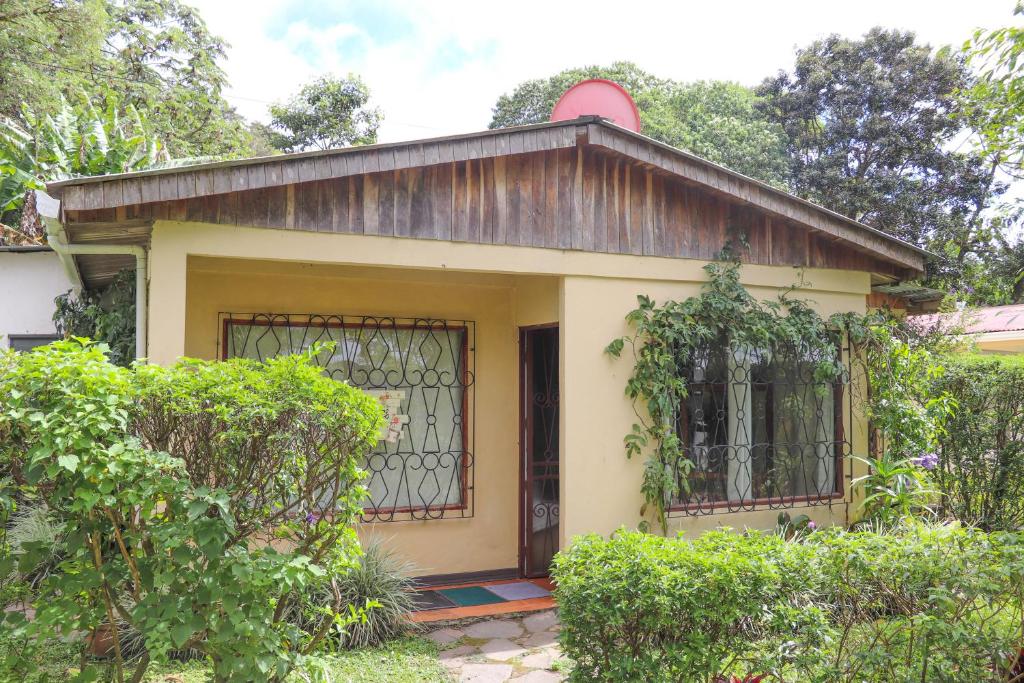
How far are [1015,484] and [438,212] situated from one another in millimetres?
6565

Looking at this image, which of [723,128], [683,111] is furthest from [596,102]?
[683,111]

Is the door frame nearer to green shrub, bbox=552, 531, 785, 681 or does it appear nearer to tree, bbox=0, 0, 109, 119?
green shrub, bbox=552, 531, 785, 681

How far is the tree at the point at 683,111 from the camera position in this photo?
25.8 metres

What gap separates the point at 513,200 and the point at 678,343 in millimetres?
1948

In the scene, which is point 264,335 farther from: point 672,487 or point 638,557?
point 638,557

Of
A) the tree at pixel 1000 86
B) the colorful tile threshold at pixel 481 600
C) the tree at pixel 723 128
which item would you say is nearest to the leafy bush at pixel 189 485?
the colorful tile threshold at pixel 481 600

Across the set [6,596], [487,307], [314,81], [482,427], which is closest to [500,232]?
[487,307]

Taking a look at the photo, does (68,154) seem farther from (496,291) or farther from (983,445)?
(983,445)

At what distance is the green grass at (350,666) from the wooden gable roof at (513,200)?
8.99 ft

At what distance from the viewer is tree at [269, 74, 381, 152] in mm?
25875

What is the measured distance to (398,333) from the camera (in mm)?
7848

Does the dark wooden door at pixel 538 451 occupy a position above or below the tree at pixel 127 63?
below

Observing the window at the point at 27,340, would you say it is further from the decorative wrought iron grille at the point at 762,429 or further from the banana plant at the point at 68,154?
the decorative wrought iron grille at the point at 762,429

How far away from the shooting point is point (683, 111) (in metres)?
31.3
